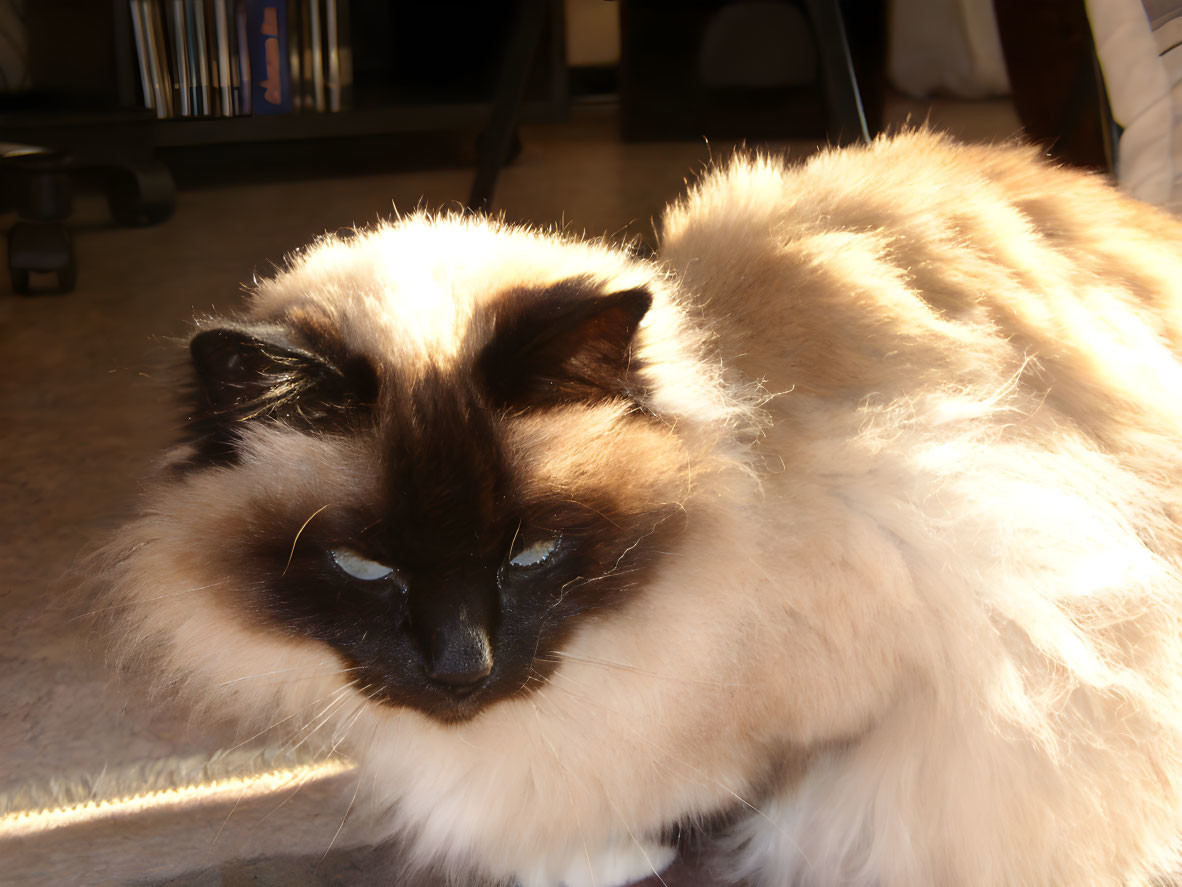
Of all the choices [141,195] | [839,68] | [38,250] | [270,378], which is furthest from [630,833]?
[141,195]

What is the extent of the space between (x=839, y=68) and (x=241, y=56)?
97.1 inches

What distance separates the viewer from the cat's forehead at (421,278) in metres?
0.89

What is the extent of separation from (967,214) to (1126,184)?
0.89 m

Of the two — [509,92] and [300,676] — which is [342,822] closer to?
[300,676]

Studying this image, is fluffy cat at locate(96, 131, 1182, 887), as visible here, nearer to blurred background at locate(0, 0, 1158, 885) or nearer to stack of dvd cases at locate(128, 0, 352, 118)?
blurred background at locate(0, 0, 1158, 885)

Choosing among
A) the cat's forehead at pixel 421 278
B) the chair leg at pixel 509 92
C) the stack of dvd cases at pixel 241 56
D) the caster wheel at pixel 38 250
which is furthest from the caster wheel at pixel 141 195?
the cat's forehead at pixel 421 278

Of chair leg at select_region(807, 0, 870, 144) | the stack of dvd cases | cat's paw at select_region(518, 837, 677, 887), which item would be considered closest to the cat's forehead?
cat's paw at select_region(518, 837, 677, 887)

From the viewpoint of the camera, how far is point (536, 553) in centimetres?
87

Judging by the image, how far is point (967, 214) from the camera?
1.13 metres

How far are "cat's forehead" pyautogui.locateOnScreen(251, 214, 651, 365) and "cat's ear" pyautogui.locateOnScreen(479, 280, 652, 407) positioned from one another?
0.14 ft

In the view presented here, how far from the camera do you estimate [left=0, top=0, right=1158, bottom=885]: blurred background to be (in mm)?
1188

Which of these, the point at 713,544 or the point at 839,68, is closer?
the point at 713,544

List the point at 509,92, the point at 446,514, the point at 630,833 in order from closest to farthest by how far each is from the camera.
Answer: the point at 446,514, the point at 630,833, the point at 509,92

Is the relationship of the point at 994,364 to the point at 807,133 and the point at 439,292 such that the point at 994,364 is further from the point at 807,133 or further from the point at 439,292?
the point at 807,133
